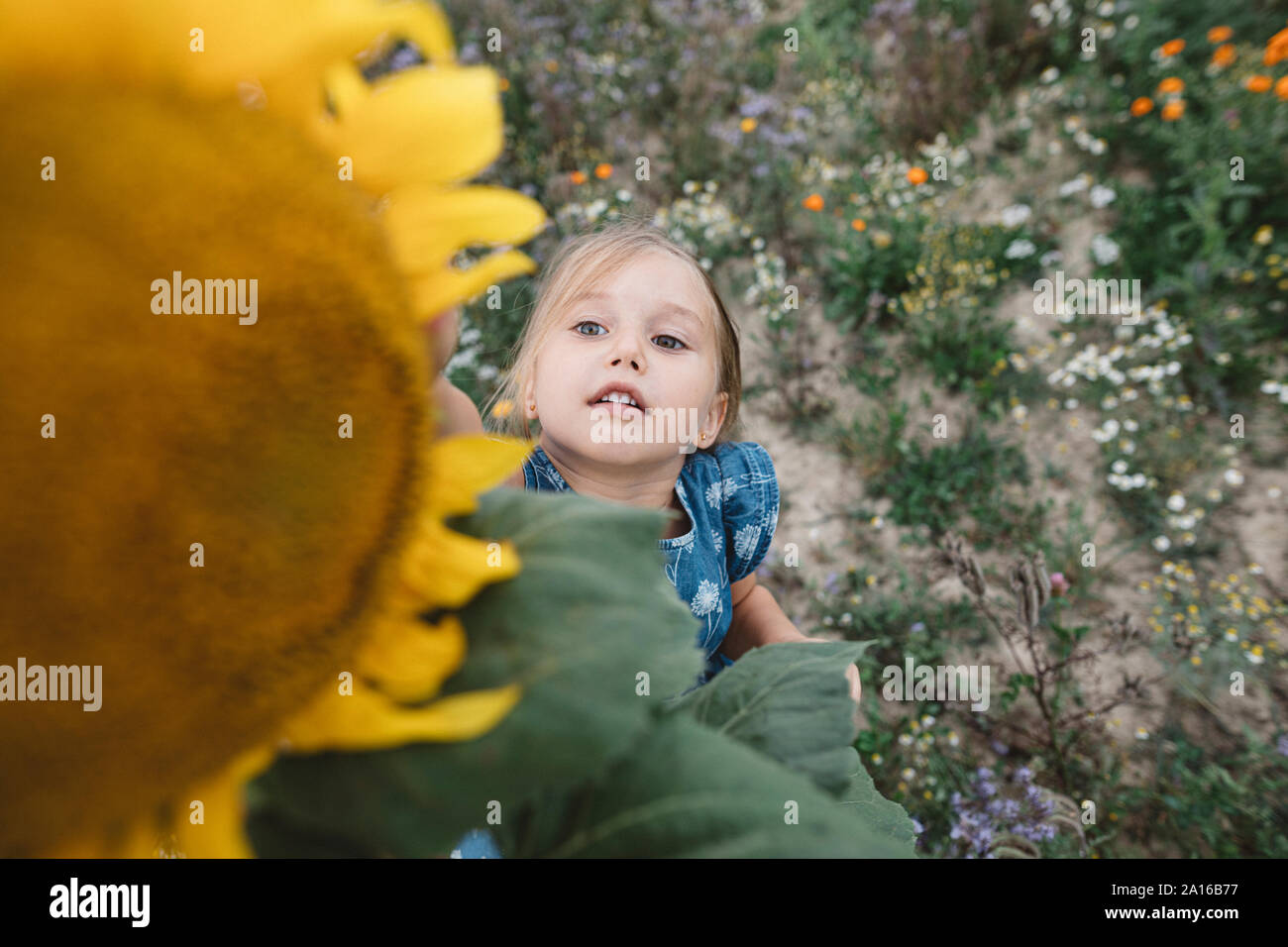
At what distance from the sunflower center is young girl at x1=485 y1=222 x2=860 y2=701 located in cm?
79

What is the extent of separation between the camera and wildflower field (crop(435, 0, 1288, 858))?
1.91m

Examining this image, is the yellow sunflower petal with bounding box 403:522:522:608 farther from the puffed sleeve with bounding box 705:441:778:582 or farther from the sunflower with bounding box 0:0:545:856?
the puffed sleeve with bounding box 705:441:778:582

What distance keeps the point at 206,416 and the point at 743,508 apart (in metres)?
1.43

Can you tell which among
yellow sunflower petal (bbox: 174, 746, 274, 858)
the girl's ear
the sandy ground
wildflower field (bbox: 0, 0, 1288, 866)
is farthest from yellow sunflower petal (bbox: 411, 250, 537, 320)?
the sandy ground

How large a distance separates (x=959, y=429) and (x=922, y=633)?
0.79m

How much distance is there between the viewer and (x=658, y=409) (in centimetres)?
117

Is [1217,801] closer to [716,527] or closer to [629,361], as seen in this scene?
[716,527]

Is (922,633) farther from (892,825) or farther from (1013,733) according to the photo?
(892,825)

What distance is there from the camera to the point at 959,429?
254cm

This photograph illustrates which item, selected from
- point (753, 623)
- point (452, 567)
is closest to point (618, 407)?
point (753, 623)

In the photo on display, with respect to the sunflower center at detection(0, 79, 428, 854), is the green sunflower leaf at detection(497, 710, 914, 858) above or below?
below

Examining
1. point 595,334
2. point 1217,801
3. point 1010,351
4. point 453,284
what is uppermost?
point 1010,351

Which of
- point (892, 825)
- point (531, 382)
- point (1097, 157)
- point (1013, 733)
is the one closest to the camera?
point (892, 825)
